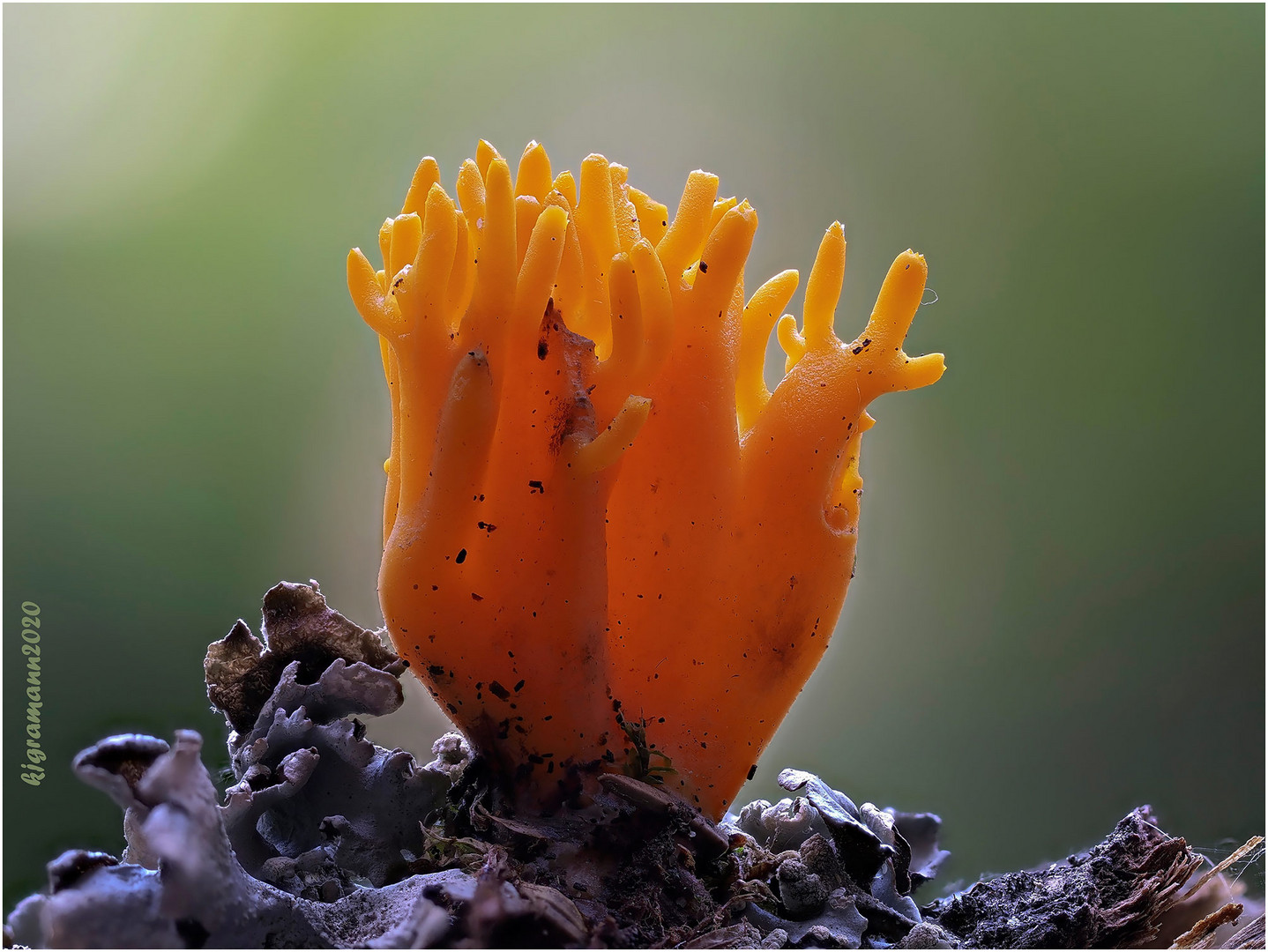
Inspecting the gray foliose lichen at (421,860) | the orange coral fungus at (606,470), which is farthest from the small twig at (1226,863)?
the orange coral fungus at (606,470)

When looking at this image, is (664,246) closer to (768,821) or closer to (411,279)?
(411,279)

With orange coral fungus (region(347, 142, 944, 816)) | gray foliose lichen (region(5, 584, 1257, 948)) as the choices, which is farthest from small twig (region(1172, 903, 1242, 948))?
orange coral fungus (region(347, 142, 944, 816))

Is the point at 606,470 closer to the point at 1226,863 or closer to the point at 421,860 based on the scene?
the point at 421,860

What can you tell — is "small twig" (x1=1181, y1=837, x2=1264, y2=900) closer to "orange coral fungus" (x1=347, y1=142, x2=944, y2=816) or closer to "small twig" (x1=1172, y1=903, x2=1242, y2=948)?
"small twig" (x1=1172, y1=903, x2=1242, y2=948)

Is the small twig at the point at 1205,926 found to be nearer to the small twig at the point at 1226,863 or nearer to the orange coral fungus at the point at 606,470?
the small twig at the point at 1226,863

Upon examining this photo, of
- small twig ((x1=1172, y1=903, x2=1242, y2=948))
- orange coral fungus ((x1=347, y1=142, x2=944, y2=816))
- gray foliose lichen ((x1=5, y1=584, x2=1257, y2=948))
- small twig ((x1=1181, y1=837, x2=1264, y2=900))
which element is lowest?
gray foliose lichen ((x1=5, y1=584, x2=1257, y2=948))

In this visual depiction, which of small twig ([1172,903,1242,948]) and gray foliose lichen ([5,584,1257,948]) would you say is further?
small twig ([1172,903,1242,948])

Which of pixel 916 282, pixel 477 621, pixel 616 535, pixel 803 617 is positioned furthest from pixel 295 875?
pixel 916 282
